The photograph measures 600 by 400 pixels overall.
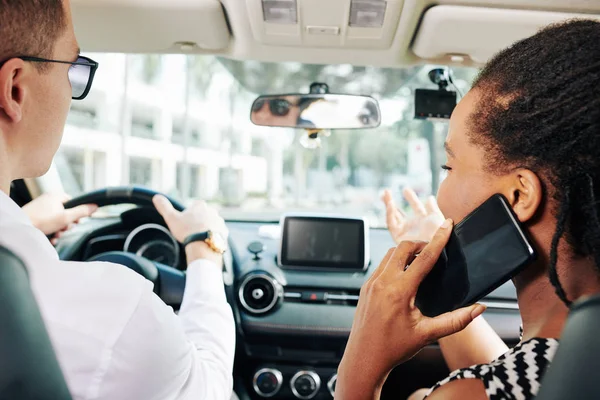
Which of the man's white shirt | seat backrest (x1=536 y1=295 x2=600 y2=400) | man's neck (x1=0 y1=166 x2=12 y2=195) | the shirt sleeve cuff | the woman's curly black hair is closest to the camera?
seat backrest (x1=536 y1=295 x2=600 y2=400)

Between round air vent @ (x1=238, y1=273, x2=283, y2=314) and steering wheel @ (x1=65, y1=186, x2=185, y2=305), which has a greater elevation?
steering wheel @ (x1=65, y1=186, x2=185, y2=305)

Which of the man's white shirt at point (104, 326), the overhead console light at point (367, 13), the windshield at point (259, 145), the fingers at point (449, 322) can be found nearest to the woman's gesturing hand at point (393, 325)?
the fingers at point (449, 322)

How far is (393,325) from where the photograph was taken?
1426mm

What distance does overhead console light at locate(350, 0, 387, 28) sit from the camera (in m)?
2.38

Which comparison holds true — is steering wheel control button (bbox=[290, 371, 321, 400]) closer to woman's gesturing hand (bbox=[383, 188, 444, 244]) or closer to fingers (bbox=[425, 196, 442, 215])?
woman's gesturing hand (bbox=[383, 188, 444, 244])

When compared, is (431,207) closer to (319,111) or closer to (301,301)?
(319,111)

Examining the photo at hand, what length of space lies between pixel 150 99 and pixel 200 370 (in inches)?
221

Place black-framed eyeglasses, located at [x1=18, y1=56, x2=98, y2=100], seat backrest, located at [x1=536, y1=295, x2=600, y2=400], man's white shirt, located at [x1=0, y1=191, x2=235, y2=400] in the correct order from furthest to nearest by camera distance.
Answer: black-framed eyeglasses, located at [x1=18, y1=56, x2=98, y2=100] < man's white shirt, located at [x1=0, y1=191, x2=235, y2=400] < seat backrest, located at [x1=536, y1=295, x2=600, y2=400]

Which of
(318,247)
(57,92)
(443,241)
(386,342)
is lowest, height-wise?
(318,247)

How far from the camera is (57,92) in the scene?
1499 mm

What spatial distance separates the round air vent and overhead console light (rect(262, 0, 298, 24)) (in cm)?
141

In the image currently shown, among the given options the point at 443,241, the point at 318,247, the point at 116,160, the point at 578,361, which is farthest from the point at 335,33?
the point at 116,160

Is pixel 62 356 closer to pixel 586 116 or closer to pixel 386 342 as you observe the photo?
pixel 386 342

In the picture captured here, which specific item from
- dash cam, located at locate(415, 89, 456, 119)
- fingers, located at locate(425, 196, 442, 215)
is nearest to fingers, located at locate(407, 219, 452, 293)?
fingers, located at locate(425, 196, 442, 215)
